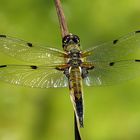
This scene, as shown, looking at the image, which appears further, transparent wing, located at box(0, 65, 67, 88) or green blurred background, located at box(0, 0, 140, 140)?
Answer: green blurred background, located at box(0, 0, 140, 140)

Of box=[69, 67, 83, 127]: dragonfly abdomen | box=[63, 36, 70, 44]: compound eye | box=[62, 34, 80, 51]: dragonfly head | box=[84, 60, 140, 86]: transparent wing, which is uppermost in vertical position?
box=[62, 34, 80, 51]: dragonfly head

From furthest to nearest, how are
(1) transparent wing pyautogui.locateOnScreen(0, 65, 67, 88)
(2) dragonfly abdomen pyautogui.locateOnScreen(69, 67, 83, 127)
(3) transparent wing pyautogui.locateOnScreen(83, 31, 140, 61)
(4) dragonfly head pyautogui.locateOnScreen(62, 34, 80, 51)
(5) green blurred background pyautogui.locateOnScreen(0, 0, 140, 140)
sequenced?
1. (5) green blurred background pyautogui.locateOnScreen(0, 0, 140, 140)
2. (3) transparent wing pyautogui.locateOnScreen(83, 31, 140, 61)
3. (4) dragonfly head pyautogui.locateOnScreen(62, 34, 80, 51)
4. (1) transparent wing pyautogui.locateOnScreen(0, 65, 67, 88)
5. (2) dragonfly abdomen pyautogui.locateOnScreen(69, 67, 83, 127)

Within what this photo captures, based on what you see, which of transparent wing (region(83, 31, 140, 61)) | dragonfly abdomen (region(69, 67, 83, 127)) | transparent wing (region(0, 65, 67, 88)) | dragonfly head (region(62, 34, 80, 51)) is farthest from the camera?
transparent wing (region(83, 31, 140, 61))

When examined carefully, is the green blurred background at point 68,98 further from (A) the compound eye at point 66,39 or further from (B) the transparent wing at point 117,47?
(A) the compound eye at point 66,39

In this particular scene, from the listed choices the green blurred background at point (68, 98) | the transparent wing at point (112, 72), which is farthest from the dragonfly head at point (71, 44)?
the green blurred background at point (68, 98)

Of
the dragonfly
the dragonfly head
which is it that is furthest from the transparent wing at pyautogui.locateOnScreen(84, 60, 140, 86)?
the dragonfly head

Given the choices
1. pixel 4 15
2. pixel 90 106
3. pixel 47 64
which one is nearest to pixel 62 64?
pixel 47 64

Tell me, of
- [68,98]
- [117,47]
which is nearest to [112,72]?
[117,47]

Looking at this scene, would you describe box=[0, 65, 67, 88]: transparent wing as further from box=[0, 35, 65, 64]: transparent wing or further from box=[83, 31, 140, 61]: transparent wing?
box=[83, 31, 140, 61]: transparent wing

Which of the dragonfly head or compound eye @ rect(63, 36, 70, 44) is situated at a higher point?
the dragonfly head
